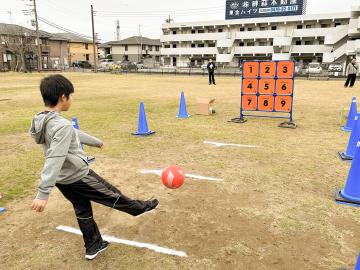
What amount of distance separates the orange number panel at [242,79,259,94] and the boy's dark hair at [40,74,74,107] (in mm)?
7990

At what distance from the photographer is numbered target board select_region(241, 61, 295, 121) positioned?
9.23m

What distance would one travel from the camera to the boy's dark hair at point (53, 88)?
2559 millimetres

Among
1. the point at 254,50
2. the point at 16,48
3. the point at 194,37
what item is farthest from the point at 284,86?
the point at 16,48

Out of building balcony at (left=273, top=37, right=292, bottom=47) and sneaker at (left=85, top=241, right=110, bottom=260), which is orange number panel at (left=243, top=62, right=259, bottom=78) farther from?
building balcony at (left=273, top=37, right=292, bottom=47)

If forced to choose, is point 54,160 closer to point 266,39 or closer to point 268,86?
point 268,86

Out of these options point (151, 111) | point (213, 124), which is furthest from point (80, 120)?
point (213, 124)

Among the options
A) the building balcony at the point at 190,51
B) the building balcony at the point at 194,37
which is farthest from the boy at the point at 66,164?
the building balcony at the point at 190,51

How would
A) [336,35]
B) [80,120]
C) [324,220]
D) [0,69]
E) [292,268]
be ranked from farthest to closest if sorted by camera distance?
1. [0,69]
2. [336,35]
3. [80,120]
4. [324,220]
5. [292,268]

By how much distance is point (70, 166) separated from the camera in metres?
2.71

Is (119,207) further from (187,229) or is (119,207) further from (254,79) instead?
(254,79)

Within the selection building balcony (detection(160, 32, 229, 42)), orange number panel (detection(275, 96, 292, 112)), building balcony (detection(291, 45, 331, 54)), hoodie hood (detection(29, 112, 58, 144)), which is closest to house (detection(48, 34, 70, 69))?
building balcony (detection(160, 32, 229, 42))

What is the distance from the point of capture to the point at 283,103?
9539mm

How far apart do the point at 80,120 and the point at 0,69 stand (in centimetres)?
5320

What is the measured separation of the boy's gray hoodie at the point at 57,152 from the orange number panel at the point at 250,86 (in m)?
7.92
